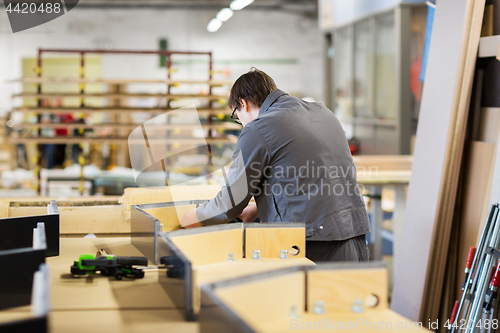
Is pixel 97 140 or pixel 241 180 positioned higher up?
pixel 241 180

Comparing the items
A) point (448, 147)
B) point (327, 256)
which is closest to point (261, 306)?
point (327, 256)

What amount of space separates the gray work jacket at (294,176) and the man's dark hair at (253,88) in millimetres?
139

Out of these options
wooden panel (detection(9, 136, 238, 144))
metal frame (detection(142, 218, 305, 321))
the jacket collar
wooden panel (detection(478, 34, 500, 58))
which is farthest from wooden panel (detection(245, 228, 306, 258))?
wooden panel (detection(9, 136, 238, 144))

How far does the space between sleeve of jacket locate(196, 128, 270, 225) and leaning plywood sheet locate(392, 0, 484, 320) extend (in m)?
1.19

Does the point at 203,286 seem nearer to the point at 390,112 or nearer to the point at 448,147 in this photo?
the point at 448,147

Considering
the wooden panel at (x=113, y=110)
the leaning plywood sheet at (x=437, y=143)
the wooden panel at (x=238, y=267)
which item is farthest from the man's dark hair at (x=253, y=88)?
the wooden panel at (x=113, y=110)

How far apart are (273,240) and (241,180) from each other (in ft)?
1.08

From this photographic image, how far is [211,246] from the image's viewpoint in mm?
1606

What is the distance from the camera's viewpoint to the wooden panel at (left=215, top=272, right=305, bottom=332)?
41.8 inches

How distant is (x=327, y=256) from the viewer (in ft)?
6.48

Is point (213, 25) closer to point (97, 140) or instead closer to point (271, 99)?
point (97, 140)

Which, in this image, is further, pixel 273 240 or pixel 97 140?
pixel 97 140

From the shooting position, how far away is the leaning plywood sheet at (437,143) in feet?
8.50

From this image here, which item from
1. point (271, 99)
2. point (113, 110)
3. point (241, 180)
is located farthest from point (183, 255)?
point (113, 110)
